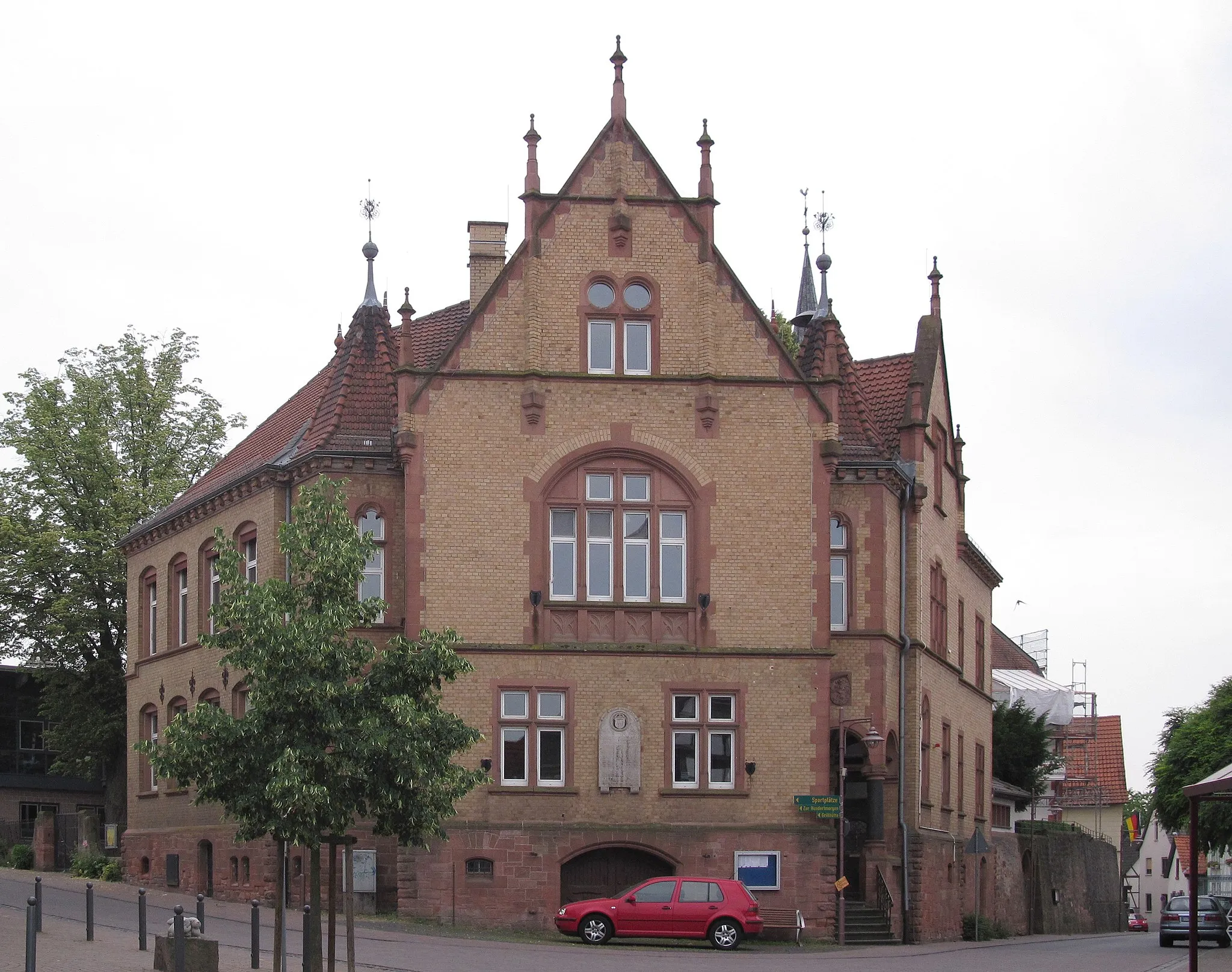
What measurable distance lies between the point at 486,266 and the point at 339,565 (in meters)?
22.0

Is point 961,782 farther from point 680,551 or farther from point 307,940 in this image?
point 307,940

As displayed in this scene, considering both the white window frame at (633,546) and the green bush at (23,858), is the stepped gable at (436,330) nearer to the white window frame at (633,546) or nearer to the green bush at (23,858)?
the white window frame at (633,546)

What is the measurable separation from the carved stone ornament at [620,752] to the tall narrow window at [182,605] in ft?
41.7

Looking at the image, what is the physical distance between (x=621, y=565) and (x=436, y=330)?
1013 cm

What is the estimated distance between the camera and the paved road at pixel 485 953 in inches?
1052

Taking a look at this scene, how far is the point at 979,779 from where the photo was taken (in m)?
50.0

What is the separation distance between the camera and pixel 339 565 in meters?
23.8

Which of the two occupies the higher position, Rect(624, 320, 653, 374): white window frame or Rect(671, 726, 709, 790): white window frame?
Rect(624, 320, 653, 374): white window frame

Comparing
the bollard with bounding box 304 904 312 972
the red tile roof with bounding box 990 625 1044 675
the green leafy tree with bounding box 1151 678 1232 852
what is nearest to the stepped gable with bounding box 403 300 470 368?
the bollard with bounding box 304 904 312 972

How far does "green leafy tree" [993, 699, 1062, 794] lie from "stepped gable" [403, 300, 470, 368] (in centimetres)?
2777

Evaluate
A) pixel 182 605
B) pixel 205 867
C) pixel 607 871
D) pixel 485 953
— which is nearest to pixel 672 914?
pixel 607 871

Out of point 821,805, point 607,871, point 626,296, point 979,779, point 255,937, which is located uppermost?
point 626,296

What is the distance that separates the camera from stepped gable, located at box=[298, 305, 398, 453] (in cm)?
3831

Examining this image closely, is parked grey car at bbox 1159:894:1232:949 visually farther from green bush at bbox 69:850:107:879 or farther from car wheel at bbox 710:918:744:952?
green bush at bbox 69:850:107:879
